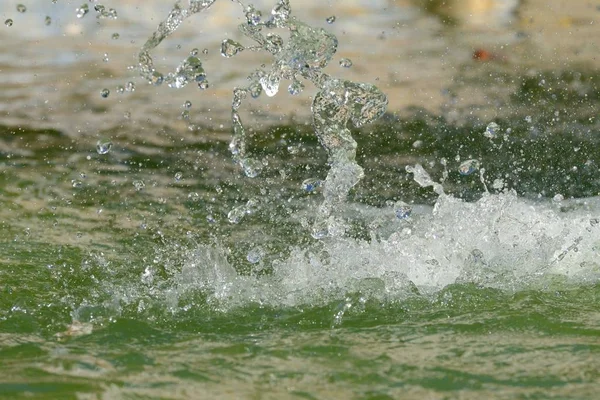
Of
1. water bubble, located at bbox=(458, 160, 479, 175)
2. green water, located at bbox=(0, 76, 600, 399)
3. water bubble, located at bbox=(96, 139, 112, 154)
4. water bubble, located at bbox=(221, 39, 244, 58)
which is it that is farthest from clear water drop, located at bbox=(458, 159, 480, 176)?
water bubble, located at bbox=(96, 139, 112, 154)

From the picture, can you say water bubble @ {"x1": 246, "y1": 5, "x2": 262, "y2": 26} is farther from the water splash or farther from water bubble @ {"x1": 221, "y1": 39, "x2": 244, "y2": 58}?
water bubble @ {"x1": 221, "y1": 39, "x2": 244, "y2": 58}

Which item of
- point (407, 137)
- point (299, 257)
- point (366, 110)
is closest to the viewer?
point (299, 257)

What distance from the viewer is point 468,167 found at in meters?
6.05

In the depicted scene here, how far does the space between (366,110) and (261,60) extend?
427 centimetres

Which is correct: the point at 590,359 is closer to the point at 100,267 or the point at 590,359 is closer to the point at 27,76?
the point at 100,267

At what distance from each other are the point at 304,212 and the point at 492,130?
2.22 meters

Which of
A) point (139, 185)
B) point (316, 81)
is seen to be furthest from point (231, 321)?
point (139, 185)

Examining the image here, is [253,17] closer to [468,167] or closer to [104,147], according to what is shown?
[468,167]

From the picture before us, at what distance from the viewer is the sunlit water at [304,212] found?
268 cm

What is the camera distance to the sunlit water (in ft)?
8.79

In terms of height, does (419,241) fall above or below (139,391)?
above

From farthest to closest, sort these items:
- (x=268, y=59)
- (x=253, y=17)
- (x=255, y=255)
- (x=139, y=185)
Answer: (x=268, y=59), (x=139, y=185), (x=253, y=17), (x=255, y=255)

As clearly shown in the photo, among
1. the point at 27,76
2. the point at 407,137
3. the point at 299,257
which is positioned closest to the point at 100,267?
the point at 299,257

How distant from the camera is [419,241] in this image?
3803mm
